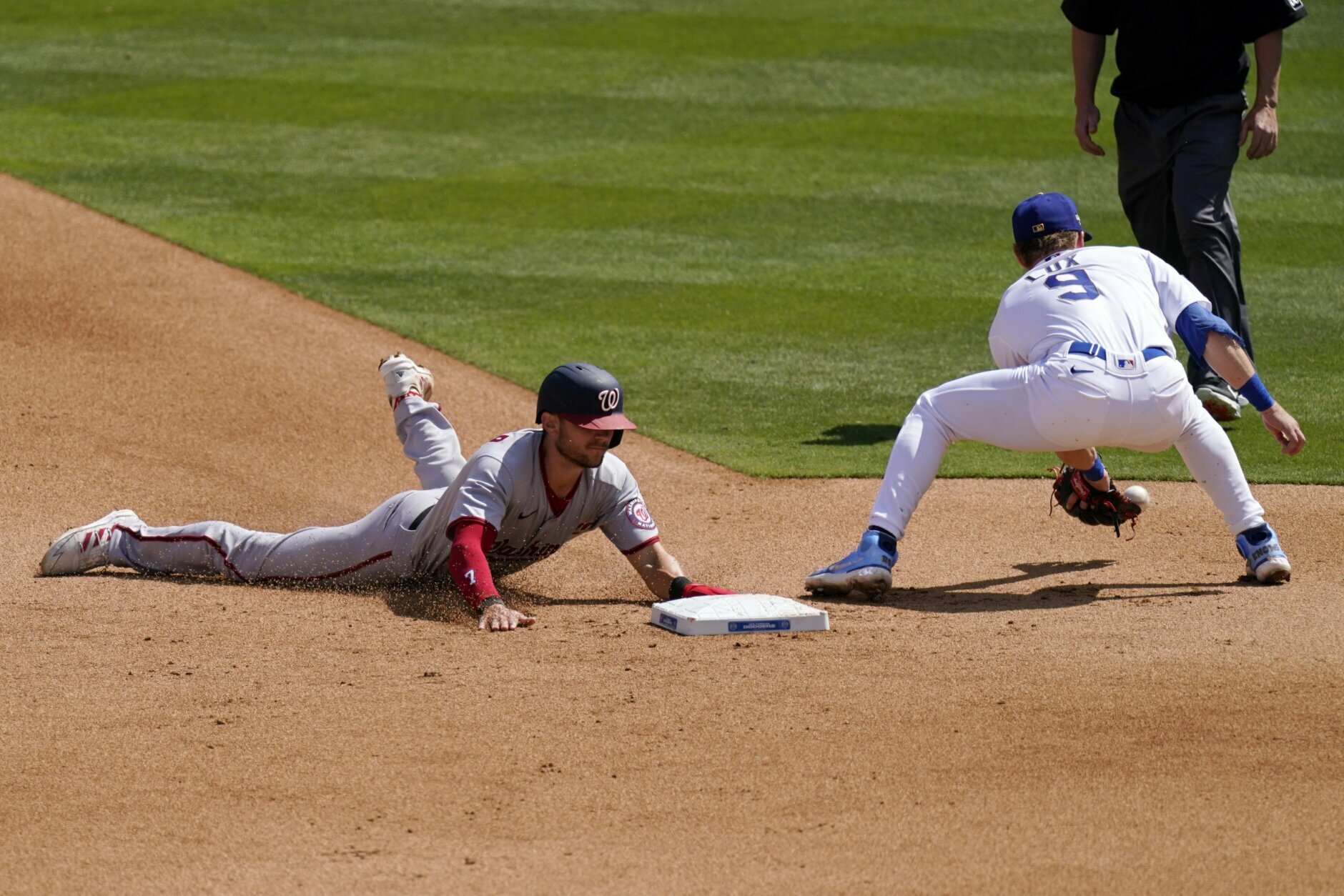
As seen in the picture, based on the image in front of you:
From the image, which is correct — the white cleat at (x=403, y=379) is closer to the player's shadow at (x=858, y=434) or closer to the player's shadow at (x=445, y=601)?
the player's shadow at (x=445, y=601)

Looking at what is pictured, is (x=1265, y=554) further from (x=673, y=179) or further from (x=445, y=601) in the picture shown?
(x=673, y=179)

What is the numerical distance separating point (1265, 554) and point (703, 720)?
7.67ft

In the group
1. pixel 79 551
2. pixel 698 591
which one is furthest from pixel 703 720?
pixel 79 551

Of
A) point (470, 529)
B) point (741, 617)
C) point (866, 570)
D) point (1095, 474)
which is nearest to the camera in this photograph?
point (741, 617)

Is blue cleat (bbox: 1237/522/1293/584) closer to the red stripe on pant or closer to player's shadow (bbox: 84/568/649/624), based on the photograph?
player's shadow (bbox: 84/568/649/624)

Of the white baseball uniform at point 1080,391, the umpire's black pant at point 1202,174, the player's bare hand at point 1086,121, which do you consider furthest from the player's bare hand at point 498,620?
the umpire's black pant at point 1202,174

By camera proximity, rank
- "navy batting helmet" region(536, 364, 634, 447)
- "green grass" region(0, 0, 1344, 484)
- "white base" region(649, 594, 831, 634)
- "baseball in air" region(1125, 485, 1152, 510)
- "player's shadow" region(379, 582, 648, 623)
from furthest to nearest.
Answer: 1. "green grass" region(0, 0, 1344, 484)
2. "baseball in air" region(1125, 485, 1152, 510)
3. "player's shadow" region(379, 582, 648, 623)
4. "navy batting helmet" region(536, 364, 634, 447)
5. "white base" region(649, 594, 831, 634)

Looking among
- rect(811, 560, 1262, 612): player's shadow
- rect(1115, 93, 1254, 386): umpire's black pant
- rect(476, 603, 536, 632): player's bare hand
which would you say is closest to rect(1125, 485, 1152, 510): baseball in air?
rect(811, 560, 1262, 612): player's shadow

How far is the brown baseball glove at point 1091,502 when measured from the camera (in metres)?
6.29

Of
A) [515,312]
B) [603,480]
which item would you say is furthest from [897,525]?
[515,312]

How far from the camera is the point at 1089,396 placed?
5344 millimetres

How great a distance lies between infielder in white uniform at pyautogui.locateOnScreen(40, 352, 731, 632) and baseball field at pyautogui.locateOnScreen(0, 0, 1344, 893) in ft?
0.49

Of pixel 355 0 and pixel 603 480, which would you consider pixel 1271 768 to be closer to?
pixel 603 480

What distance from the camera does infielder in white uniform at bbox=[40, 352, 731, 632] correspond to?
5289mm
